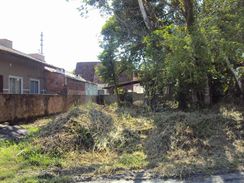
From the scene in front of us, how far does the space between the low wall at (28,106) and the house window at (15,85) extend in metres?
2.79

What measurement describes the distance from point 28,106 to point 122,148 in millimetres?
8030

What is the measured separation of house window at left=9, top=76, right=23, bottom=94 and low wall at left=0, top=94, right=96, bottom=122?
2795mm

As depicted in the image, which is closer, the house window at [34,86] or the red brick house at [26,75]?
the red brick house at [26,75]

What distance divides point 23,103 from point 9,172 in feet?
28.0

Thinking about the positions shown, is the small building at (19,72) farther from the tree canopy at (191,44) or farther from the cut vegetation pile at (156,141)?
the cut vegetation pile at (156,141)

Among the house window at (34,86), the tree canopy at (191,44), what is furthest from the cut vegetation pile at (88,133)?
the house window at (34,86)

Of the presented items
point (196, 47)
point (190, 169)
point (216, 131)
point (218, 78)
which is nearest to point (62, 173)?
point (190, 169)

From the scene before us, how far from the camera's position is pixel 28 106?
1522 cm

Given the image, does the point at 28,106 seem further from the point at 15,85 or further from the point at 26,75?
the point at 26,75

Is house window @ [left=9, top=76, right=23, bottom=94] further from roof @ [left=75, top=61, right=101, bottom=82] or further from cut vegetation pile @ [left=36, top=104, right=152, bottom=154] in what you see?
roof @ [left=75, top=61, right=101, bottom=82]

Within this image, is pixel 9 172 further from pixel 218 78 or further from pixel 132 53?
pixel 132 53

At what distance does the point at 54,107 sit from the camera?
18.4 meters

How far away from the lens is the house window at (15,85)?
1938 cm

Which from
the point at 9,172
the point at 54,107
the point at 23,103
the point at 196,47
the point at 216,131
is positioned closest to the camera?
the point at 9,172
